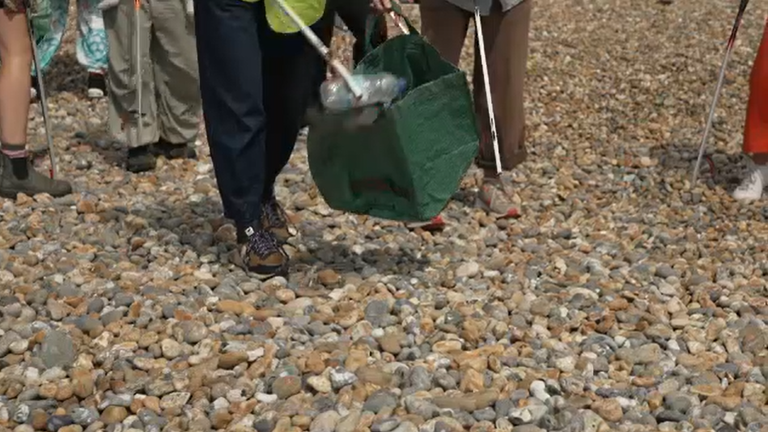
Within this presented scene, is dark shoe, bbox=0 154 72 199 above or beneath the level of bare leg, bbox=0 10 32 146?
beneath

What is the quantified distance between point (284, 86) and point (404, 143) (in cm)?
64

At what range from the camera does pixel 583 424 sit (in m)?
3.21

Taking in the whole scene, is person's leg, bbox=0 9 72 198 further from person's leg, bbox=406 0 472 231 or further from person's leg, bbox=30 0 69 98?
person's leg, bbox=30 0 69 98

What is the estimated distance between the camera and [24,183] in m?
5.46

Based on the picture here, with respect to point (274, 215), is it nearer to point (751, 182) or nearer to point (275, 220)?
point (275, 220)

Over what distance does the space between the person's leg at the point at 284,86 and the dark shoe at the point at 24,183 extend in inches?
57.5

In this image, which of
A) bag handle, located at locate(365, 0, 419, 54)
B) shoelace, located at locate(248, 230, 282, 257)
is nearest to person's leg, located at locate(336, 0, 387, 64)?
bag handle, located at locate(365, 0, 419, 54)

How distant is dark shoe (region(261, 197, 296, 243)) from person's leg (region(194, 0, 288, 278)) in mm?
236

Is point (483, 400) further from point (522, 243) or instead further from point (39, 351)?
point (522, 243)

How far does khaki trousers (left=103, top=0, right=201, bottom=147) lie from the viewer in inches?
236

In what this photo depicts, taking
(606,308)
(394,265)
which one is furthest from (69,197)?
(606,308)

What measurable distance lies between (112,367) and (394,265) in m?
1.47

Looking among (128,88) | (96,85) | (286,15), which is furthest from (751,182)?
(96,85)

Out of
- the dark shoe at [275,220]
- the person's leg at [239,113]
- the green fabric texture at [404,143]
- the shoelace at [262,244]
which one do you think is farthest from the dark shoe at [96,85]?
the green fabric texture at [404,143]
